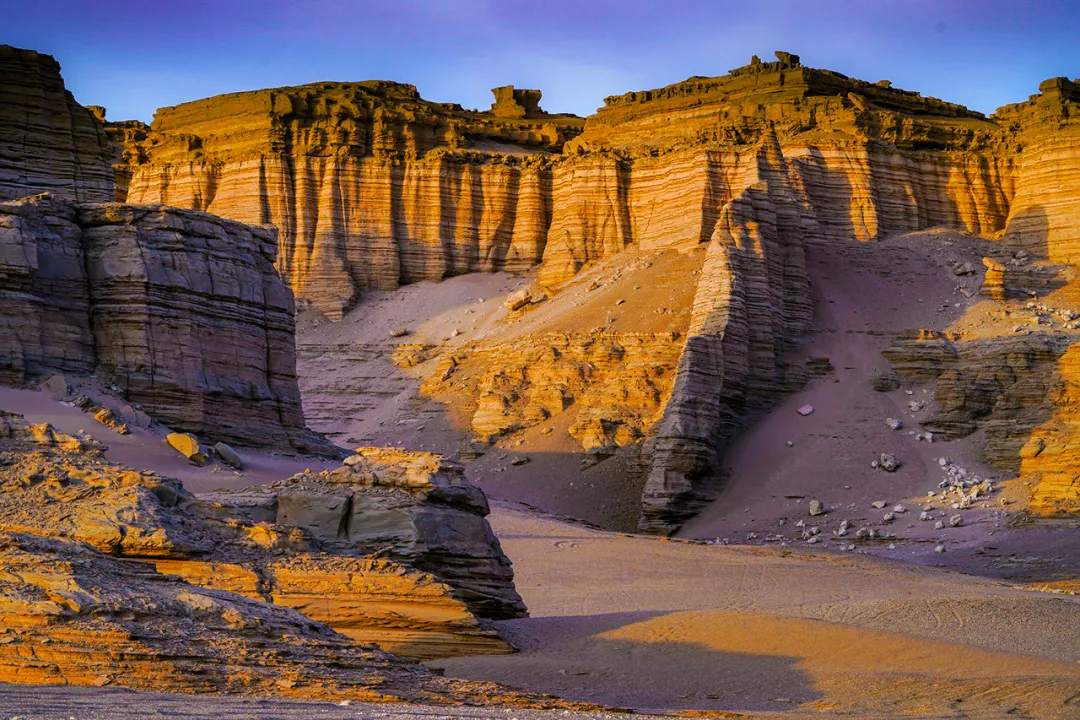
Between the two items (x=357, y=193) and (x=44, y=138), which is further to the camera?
(x=357, y=193)

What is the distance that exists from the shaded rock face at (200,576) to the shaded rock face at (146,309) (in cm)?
1030

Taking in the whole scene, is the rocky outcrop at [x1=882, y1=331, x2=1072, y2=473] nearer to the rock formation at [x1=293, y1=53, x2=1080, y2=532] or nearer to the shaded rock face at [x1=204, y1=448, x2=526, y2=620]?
the rock formation at [x1=293, y1=53, x2=1080, y2=532]

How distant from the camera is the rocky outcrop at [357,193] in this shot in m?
63.5

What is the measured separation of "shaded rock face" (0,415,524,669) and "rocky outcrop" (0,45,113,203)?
21.2 m

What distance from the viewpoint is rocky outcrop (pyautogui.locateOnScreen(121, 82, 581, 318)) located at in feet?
208

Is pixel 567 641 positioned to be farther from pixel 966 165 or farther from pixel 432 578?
pixel 966 165

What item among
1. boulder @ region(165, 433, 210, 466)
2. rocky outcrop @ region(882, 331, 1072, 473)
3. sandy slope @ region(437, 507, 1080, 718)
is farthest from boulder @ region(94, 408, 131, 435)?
rocky outcrop @ region(882, 331, 1072, 473)

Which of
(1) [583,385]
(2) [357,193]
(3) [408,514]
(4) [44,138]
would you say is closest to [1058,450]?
(1) [583,385]

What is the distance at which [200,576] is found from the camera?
14.6 m

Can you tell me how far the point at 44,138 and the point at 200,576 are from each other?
26.4 m

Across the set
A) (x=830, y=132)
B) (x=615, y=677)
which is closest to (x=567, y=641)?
(x=615, y=677)

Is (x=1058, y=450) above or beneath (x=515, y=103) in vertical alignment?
beneath

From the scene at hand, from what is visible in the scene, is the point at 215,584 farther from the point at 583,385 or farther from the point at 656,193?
the point at 656,193

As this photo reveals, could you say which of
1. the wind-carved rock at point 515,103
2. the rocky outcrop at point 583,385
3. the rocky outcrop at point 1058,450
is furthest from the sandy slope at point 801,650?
the wind-carved rock at point 515,103
